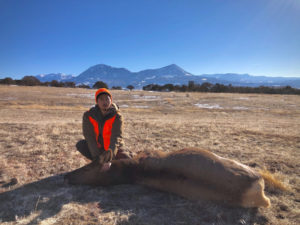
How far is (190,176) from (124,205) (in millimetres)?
1118

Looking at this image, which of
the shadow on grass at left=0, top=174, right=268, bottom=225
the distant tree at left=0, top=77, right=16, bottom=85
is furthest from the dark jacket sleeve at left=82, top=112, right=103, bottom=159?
the distant tree at left=0, top=77, right=16, bottom=85

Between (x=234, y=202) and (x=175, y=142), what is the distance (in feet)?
12.8

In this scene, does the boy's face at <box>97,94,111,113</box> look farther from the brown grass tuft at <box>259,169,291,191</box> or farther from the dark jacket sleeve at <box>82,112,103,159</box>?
the brown grass tuft at <box>259,169,291,191</box>

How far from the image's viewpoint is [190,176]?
2.80 m

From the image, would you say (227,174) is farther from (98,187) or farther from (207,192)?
(98,187)

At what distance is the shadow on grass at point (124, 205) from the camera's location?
264cm

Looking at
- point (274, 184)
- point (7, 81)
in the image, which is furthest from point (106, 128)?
point (7, 81)

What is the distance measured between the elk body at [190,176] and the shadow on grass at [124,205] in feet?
0.45

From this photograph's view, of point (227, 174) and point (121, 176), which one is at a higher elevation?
point (227, 174)

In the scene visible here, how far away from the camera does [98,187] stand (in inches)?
136

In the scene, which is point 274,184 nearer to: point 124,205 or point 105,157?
point 124,205

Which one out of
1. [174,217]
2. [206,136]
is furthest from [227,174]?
[206,136]

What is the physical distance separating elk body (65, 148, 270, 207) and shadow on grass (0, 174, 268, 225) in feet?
0.45

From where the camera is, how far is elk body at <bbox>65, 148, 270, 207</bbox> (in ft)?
8.32
